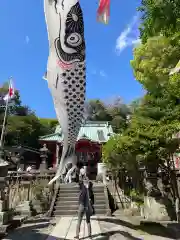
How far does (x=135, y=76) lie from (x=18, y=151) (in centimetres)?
1685

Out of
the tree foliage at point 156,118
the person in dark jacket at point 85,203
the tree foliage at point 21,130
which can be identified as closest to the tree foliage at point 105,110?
the tree foliage at point 21,130

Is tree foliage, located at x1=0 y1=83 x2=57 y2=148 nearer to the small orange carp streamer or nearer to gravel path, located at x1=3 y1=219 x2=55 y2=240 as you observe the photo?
gravel path, located at x1=3 y1=219 x2=55 y2=240

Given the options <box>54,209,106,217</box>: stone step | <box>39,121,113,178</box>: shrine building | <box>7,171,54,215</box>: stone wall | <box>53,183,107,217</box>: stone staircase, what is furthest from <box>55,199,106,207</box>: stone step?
<box>39,121,113,178</box>: shrine building

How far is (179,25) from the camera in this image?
491 cm

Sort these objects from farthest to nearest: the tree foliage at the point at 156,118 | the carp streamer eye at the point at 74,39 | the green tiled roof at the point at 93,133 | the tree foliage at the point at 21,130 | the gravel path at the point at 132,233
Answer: the tree foliage at the point at 21,130
the green tiled roof at the point at 93,133
the carp streamer eye at the point at 74,39
the tree foliage at the point at 156,118
the gravel path at the point at 132,233

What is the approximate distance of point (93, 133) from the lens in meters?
26.2

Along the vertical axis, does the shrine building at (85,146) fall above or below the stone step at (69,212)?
above

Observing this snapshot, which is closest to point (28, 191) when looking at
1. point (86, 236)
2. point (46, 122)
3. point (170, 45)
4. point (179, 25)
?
point (86, 236)

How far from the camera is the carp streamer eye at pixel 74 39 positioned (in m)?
13.7

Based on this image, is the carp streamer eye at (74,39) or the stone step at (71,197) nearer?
the stone step at (71,197)

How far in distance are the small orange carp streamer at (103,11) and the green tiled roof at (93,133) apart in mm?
15576

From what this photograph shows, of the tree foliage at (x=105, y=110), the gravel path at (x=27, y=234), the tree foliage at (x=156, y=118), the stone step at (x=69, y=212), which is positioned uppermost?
the tree foliage at (x=105, y=110)

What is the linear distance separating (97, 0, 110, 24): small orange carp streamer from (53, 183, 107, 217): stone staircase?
7.28 m

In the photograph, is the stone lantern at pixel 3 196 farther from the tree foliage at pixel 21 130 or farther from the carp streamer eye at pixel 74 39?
the tree foliage at pixel 21 130
